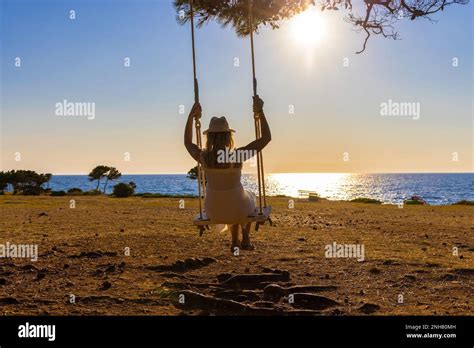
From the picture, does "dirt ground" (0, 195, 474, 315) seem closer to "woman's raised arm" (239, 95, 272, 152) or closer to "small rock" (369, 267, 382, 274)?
"small rock" (369, 267, 382, 274)

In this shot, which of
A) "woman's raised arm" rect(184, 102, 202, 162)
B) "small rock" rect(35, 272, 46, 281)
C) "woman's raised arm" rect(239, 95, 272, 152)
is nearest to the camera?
"woman's raised arm" rect(239, 95, 272, 152)

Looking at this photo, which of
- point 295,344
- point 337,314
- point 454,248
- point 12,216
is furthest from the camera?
point 12,216

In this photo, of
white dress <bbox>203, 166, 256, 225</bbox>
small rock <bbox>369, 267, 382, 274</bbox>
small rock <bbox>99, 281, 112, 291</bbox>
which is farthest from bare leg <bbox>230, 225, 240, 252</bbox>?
small rock <bbox>369, 267, 382, 274</bbox>

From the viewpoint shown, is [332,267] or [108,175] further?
[108,175]

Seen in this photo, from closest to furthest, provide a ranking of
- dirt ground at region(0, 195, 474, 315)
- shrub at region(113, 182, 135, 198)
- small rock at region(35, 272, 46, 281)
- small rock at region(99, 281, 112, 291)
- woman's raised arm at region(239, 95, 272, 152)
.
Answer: dirt ground at region(0, 195, 474, 315) < small rock at region(99, 281, 112, 291) < woman's raised arm at region(239, 95, 272, 152) < small rock at region(35, 272, 46, 281) < shrub at region(113, 182, 135, 198)

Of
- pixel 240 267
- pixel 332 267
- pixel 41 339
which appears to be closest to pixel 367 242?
pixel 332 267

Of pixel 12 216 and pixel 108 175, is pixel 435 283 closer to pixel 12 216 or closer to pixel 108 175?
pixel 12 216

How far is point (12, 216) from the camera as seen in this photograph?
20734 mm

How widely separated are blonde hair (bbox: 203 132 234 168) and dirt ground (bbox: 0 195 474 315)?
6.30ft

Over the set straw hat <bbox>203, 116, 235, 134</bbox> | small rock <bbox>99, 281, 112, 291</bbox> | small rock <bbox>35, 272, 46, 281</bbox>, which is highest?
straw hat <bbox>203, 116, 235, 134</bbox>

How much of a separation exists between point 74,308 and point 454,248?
897 cm

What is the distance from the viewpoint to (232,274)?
9508mm

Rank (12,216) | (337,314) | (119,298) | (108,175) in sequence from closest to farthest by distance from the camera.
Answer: (337,314) < (119,298) < (12,216) < (108,175)

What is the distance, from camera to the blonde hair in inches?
347
